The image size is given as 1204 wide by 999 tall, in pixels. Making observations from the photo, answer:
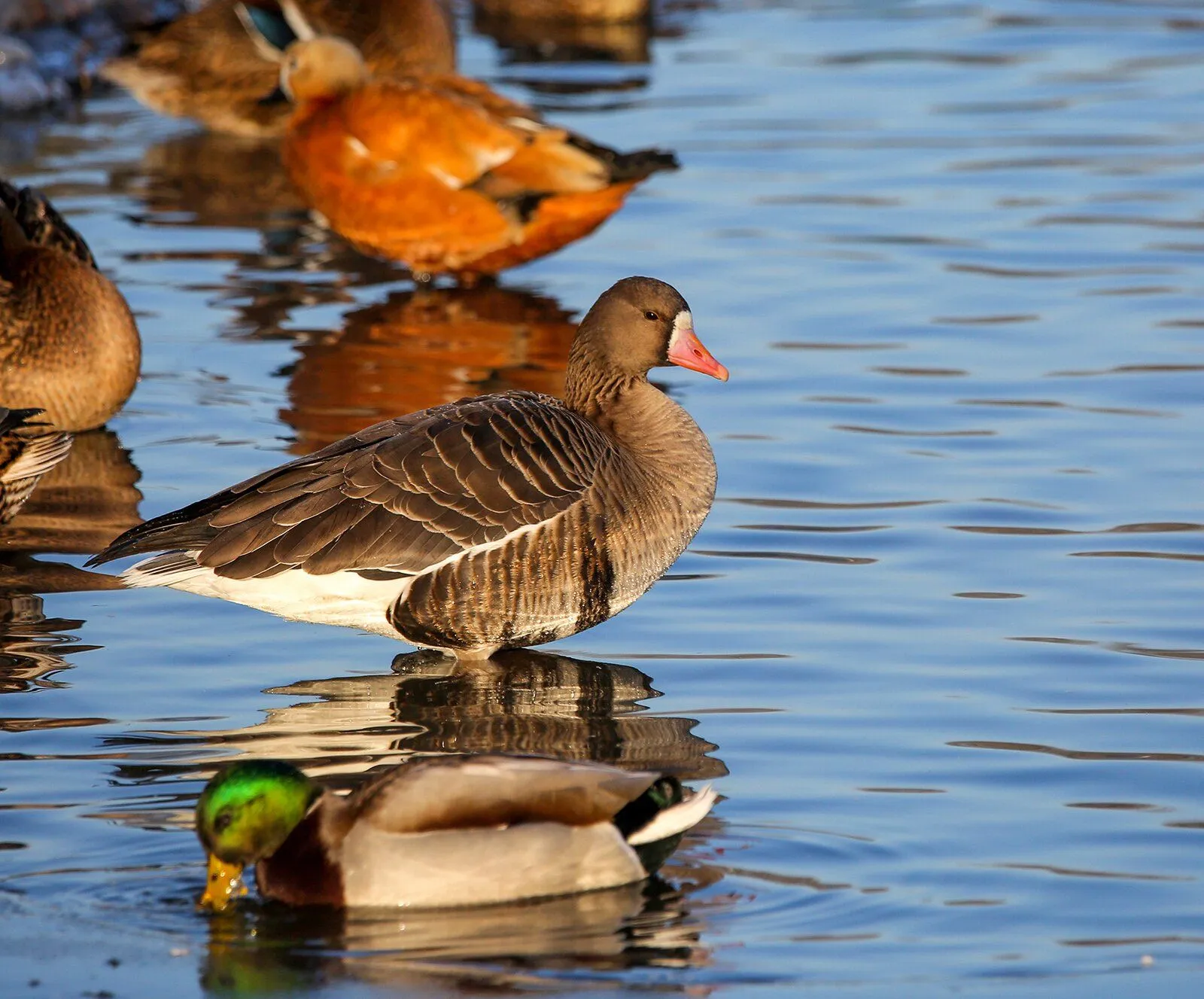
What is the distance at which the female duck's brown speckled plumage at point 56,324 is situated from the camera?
394 inches

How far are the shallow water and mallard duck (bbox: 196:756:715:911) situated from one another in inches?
3.9

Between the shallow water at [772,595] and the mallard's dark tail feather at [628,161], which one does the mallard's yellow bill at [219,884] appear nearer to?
the shallow water at [772,595]

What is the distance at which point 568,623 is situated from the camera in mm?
7715

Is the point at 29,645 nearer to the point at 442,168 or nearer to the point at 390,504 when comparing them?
the point at 390,504

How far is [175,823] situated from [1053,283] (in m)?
8.08

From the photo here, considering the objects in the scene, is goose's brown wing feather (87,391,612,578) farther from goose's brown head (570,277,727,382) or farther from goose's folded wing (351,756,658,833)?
goose's folded wing (351,756,658,833)

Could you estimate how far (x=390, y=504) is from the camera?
7.57m

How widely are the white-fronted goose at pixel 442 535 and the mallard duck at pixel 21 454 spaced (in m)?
1.30

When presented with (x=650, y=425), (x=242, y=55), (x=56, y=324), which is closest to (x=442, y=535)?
(x=650, y=425)

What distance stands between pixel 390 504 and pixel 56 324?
3208mm

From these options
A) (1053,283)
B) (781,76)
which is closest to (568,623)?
(1053,283)

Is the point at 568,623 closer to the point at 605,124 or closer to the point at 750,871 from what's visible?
the point at 750,871

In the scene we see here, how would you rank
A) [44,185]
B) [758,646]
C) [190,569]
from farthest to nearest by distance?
[44,185]
[758,646]
[190,569]

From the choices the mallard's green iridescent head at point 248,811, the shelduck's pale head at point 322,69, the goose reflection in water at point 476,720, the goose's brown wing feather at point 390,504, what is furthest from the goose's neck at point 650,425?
the shelduck's pale head at point 322,69
